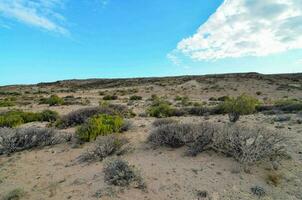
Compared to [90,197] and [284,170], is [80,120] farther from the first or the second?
[284,170]

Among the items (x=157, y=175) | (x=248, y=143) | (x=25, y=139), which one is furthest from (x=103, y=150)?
(x=248, y=143)

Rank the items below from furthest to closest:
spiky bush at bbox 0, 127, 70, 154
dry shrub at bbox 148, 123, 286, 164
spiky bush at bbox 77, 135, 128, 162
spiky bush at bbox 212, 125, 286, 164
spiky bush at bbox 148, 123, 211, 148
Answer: spiky bush at bbox 0, 127, 70, 154
spiky bush at bbox 148, 123, 211, 148
spiky bush at bbox 77, 135, 128, 162
dry shrub at bbox 148, 123, 286, 164
spiky bush at bbox 212, 125, 286, 164

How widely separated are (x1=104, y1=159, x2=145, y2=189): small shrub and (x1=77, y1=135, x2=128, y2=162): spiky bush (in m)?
1.23

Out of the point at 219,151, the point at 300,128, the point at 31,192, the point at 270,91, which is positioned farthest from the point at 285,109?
the point at 270,91

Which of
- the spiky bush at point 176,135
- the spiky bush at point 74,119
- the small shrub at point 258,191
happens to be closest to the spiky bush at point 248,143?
the spiky bush at point 176,135

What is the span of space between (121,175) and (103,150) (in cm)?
169

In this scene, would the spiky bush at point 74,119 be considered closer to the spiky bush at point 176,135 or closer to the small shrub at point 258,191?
the spiky bush at point 176,135

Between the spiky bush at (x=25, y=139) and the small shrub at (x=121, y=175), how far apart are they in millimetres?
3713

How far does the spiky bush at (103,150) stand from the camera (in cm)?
732

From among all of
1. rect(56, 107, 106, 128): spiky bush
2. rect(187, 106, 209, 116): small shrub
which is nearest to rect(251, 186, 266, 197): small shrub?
rect(56, 107, 106, 128): spiky bush

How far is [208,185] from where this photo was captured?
575 cm

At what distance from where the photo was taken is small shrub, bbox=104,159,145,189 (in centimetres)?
578

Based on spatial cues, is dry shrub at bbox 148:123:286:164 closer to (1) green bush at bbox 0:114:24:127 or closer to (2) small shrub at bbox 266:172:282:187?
(2) small shrub at bbox 266:172:282:187

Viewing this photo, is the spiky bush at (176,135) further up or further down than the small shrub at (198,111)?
further up
